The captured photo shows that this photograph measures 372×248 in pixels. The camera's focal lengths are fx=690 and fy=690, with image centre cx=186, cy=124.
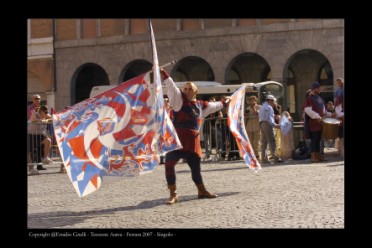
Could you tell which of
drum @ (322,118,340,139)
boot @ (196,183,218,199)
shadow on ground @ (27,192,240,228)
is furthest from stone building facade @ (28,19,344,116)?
shadow on ground @ (27,192,240,228)

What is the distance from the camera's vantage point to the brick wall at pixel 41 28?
37.3 m

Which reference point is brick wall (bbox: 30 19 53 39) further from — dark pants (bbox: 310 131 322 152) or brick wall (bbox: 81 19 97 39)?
dark pants (bbox: 310 131 322 152)

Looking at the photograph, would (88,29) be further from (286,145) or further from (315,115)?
(315,115)

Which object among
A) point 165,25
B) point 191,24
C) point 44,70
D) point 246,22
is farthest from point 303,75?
point 44,70

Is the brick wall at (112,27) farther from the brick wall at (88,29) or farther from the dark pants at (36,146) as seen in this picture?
the dark pants at (36,146)

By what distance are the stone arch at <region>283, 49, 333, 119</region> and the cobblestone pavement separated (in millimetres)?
21644

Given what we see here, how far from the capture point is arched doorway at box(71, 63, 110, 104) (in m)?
37.1

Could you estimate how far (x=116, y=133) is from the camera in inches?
363

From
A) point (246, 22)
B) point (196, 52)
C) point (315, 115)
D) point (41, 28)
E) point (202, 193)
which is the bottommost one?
point (202, 193)

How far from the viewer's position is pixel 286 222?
740 centimetres

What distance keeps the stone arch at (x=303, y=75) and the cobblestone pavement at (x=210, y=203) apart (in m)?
21.6

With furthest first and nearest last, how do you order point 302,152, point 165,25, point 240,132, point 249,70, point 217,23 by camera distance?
point 249,70 → point 165,25 → point 217,23 → point 302,152 → point 240,132

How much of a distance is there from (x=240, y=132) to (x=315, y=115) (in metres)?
4.92
